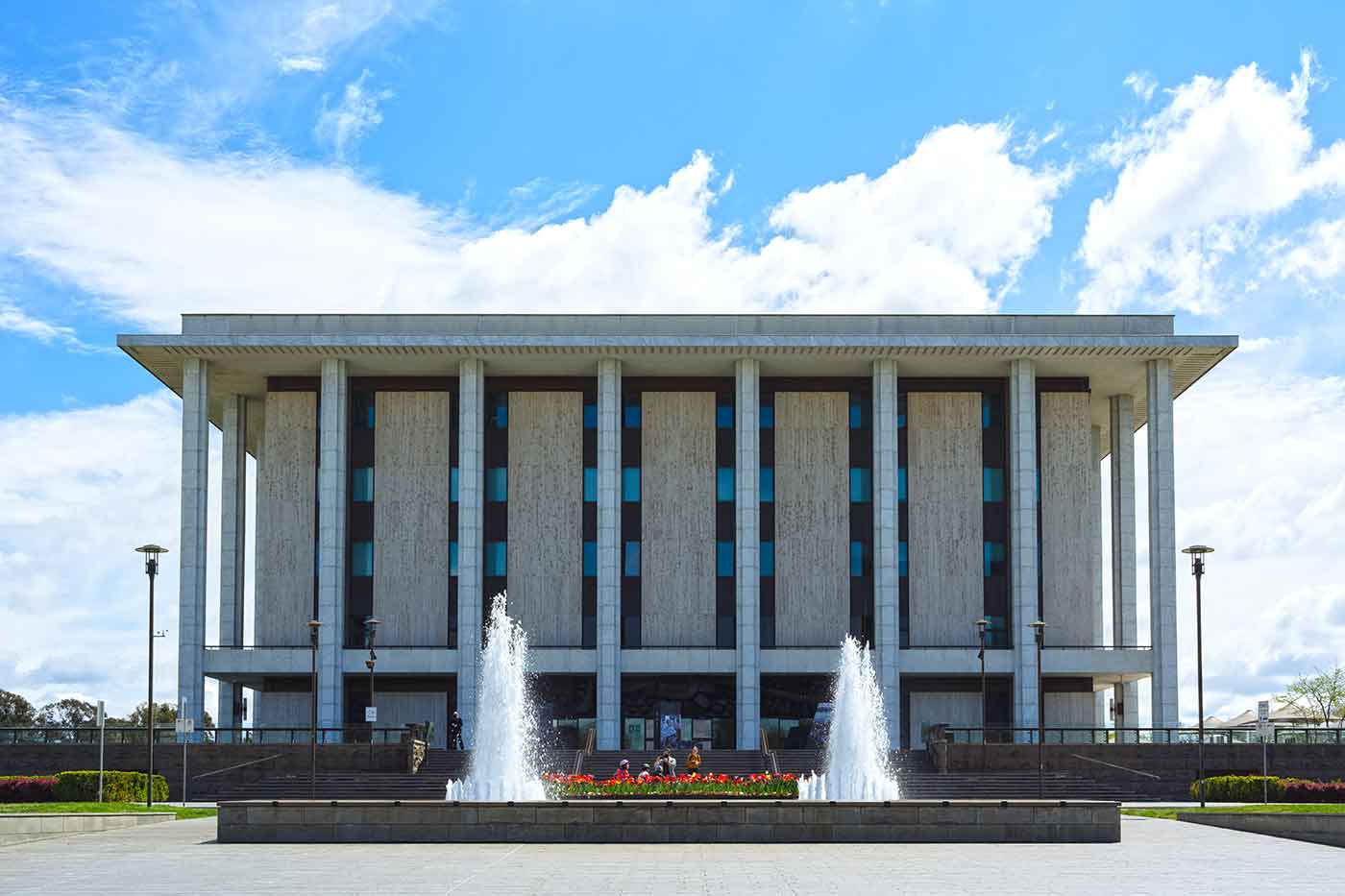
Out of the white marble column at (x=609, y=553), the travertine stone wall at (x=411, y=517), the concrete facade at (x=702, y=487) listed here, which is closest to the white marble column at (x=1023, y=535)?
the concrete facade at (x=702, y=487)

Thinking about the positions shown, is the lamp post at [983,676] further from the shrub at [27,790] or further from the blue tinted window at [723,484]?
the shrub at [27,790]

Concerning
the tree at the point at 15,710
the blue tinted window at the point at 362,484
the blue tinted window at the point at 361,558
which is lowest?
the tree at the point at 15,710

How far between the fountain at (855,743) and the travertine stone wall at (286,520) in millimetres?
20161

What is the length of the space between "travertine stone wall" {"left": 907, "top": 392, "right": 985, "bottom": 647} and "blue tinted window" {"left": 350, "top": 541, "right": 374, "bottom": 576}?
2012 centimetres

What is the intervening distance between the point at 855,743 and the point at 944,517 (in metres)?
16.1

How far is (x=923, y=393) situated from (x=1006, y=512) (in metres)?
5.45

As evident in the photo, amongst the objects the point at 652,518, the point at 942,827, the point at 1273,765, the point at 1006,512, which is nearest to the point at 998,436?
the point at 1006,512

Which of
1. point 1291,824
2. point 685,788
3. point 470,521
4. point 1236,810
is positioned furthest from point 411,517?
point 1291,824

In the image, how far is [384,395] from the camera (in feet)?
210

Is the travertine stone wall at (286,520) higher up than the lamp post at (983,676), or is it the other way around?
the travertine stone wall at (286,520)

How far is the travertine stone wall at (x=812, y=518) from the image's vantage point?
62.5m

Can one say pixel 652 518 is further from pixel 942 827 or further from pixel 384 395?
pixel 942 827

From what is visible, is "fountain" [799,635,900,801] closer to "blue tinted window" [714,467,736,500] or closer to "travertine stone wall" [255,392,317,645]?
"blue tinted window" [714,467,736,500]

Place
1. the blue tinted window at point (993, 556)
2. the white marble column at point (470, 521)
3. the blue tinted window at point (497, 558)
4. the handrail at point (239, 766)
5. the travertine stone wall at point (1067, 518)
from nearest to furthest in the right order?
the handrail at point (239, 766)
the white marble column at point (470, 521)
the blue tinted window at point (497, 558)
the blue tinted window at point (993, 556)
the travertine stone wall at point (1067, 518)
